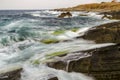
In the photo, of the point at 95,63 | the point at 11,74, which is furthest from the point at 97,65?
the point at 11,74

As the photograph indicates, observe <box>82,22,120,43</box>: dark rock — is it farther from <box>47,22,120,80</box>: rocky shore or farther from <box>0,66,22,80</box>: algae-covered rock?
<box>0,66,22,80</box>: algae-covered rock

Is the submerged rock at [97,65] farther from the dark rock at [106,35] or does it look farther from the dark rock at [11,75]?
the dark rock at [106,35]

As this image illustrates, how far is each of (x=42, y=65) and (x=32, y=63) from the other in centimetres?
85

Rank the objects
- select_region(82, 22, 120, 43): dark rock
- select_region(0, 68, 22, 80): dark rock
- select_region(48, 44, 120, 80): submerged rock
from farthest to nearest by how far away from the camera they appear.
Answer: select_region(82, 22, 120, 43): dark rock < select_region(48, 44, 120, 80): submerged rock < select_region(0, 68, 22, 80): dark rock

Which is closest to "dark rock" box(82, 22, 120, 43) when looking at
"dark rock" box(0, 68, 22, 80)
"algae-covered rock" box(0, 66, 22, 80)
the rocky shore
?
the rocky shore

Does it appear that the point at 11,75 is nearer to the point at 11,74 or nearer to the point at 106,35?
the point at 11,74

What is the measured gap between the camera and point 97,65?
13.0 m

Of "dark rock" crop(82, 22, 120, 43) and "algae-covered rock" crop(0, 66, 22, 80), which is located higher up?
"dark rock" crop(82, 22, 120, 43)

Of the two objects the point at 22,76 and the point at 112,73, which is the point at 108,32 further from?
the point at 22,76

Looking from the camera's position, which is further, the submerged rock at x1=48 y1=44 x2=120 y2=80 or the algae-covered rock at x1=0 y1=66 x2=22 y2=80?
the submerged rock at x1=48 y1=44 x2=120 y2=80

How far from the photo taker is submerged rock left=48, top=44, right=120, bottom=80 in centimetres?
1278

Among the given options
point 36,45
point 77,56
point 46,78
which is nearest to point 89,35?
point 36,45

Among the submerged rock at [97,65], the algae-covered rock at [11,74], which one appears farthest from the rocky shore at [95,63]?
the algae-covered rock at [11,74]

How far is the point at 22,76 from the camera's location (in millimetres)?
12742
